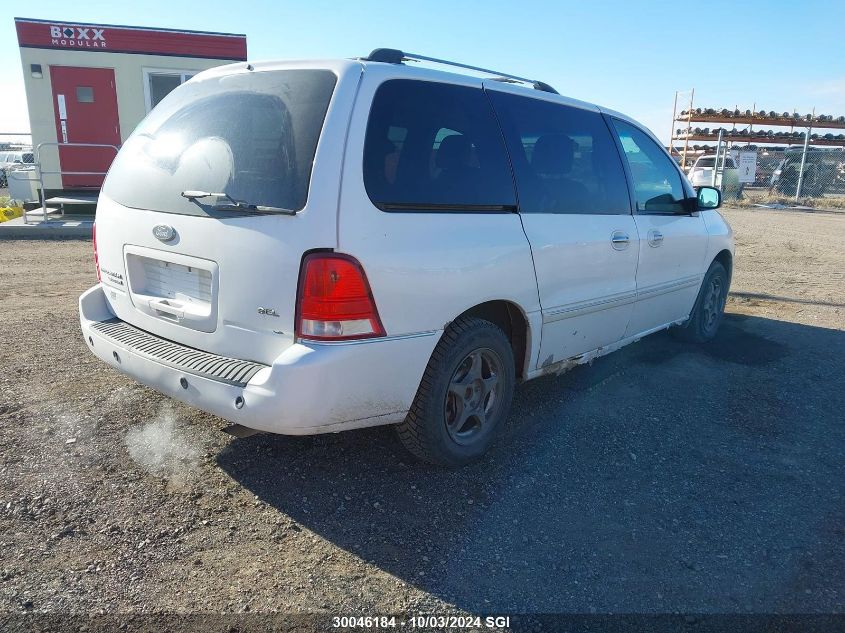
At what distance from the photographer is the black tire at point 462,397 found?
307 cm

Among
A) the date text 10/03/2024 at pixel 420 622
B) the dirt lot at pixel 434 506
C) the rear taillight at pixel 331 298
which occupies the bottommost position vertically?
the date text 10/03/2024 at pixel 420 622

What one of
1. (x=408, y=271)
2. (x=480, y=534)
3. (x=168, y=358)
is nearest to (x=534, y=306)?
(x=408, y=271)

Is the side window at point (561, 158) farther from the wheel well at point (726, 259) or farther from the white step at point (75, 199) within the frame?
the white step at point (75, 199)

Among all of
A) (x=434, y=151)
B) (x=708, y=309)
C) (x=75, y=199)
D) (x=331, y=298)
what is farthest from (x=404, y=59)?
(x=75, y=199)

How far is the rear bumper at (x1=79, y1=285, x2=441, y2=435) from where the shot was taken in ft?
8.51

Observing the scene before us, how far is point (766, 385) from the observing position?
481 centimetres

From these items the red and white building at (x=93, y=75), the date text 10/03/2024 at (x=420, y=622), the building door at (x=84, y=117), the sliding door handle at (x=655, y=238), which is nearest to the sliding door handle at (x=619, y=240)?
the sliding door handle at (x=655, y=238)

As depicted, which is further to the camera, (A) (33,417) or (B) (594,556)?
(A) (33,417)

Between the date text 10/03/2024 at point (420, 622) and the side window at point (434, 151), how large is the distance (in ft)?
5.36

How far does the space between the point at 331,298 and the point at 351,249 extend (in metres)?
0.22

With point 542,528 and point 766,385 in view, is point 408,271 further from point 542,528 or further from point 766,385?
point 766,385

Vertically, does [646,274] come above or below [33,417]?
above

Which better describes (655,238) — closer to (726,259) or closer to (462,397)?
(726,259)

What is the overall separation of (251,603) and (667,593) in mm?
1596
